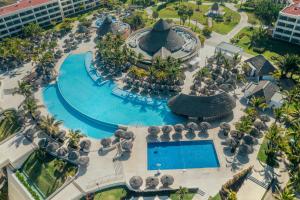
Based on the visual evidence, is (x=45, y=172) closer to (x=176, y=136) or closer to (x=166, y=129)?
(x=166, y=129)

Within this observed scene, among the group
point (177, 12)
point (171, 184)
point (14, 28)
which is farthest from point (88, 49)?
point (171, 184)

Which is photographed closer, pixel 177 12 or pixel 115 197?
pixel 115 197

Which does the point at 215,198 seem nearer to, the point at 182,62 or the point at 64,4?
the point at 182,62

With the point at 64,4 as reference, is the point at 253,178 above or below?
below

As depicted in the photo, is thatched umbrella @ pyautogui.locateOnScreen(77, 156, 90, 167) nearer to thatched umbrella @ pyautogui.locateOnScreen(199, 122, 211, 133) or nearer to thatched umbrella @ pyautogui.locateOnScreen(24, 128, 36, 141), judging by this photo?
thatched umbrella @ pyautogui.locateOnScreen(24, 128, 36, 141)

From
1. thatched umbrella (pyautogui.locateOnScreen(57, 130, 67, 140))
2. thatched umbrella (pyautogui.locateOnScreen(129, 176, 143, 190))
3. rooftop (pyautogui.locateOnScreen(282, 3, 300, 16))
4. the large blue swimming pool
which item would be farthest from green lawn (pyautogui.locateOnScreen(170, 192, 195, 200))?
rooftop (pyautogui.locateOnScreen(282, 3, 300, 16))

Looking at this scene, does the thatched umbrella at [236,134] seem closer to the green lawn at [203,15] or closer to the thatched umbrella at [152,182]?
the thatched umbrella at [152,182]
